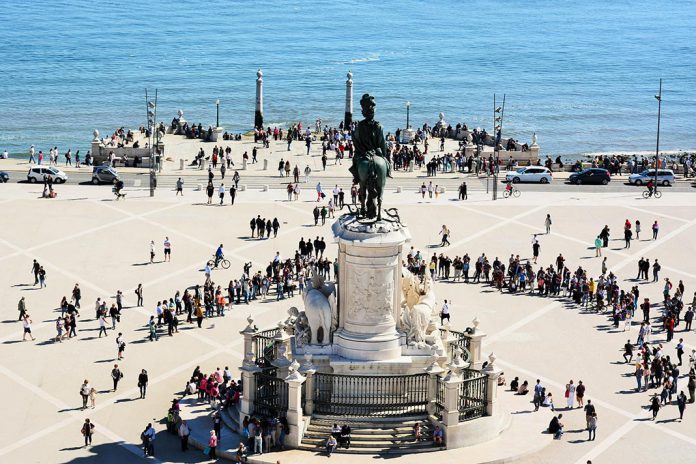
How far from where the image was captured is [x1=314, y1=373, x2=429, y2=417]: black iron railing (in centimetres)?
3862

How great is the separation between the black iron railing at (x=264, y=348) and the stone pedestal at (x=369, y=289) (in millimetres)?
2588

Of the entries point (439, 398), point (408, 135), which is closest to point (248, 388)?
point (439, 398)

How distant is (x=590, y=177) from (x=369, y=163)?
3991cm

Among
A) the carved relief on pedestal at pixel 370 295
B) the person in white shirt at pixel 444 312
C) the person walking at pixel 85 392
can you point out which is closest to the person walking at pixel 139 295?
the person walking at pixel 85 392

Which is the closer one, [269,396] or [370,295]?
[370,295]

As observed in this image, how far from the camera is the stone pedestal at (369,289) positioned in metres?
38.3

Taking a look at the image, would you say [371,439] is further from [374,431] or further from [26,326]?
[26,326]

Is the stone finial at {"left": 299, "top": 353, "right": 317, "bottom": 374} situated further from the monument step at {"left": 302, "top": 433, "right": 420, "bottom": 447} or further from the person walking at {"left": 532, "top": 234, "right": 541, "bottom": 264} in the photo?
the person walking at {"left": 532, "top": 234, "right": 541, "bottom": 264}

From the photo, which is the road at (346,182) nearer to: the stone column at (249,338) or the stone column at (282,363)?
the stone column at (249,338)

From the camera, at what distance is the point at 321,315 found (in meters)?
39.6

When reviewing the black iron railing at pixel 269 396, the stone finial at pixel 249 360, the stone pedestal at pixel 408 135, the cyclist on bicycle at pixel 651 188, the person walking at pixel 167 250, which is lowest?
the black iron railing at pixel 269 396

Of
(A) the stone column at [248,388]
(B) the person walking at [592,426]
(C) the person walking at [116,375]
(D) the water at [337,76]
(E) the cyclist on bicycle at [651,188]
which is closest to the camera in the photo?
(A) the stone column at [248,388]

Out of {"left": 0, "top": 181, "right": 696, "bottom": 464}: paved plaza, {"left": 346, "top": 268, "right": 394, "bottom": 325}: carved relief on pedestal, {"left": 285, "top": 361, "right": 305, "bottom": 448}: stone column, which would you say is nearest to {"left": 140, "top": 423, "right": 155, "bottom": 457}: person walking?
{"left": 0, "top": 181, "right": 696, "bottom": 464}: paved plaza

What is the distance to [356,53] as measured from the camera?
560ft
